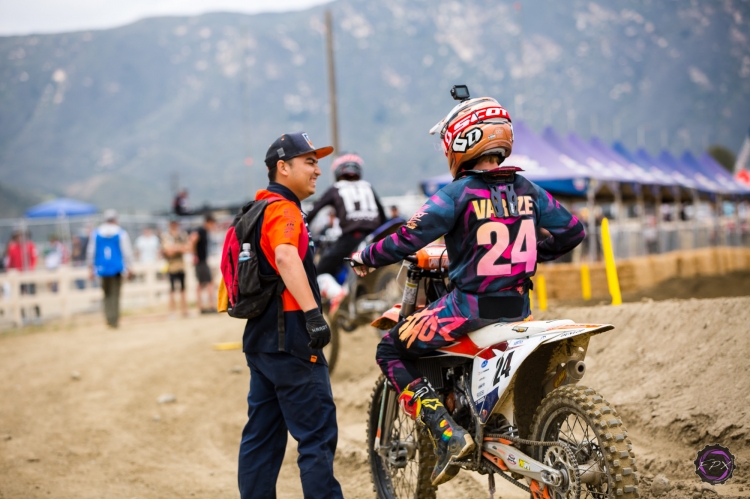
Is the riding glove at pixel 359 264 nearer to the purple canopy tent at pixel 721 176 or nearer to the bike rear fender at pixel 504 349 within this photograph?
the bike rear fender at pixel 504 349

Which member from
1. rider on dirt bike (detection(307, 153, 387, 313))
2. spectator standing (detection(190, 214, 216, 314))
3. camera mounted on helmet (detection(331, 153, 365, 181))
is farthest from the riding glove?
spectator standing (detection(190, 214, 216, 314))

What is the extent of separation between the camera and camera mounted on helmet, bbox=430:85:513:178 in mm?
4047

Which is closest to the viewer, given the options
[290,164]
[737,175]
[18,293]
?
[290,164]

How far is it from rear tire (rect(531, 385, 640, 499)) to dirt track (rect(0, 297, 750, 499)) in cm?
122

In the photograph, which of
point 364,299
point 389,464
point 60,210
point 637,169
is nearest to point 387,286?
point 364,299

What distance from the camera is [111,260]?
14602 mm

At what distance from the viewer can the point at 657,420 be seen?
17.7 feet

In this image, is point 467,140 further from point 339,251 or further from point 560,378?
point 339,251

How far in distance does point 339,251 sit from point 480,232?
15.9 feet

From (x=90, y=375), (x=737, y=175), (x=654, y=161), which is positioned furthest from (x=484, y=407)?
(x=737, y=175)

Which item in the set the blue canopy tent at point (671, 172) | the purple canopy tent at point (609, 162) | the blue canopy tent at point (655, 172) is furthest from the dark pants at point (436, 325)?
the blue canopy tent at point (671, 172)

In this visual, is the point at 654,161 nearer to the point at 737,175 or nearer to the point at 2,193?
the point at 737,175

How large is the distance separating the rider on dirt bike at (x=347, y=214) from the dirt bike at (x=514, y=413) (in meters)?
3.74

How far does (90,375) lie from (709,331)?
7.72 m
